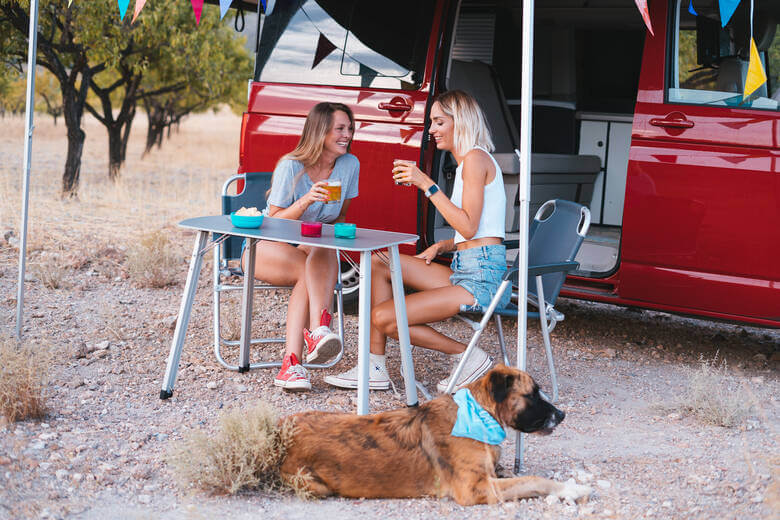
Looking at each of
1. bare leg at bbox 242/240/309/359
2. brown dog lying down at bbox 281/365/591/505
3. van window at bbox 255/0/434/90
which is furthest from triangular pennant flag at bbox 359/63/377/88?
brown dog lying down at bbox 281/365/591/505

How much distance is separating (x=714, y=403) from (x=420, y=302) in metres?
1.41

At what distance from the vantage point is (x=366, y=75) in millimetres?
4969

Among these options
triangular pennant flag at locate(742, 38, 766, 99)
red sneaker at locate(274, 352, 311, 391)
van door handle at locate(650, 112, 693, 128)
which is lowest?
red sneaker at locate(274, 352, 311, 391)

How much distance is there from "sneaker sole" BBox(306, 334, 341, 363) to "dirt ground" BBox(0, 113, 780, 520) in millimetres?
232

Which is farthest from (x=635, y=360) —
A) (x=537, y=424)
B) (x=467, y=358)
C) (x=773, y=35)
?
(x=537, y=424)

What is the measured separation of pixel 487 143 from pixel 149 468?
203 cm

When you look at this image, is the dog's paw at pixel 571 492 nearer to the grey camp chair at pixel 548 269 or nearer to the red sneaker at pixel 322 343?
the grey camp chair at pixel 548 269

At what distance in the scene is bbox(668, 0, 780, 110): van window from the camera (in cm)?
420

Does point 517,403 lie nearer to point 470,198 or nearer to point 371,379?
point 470,198

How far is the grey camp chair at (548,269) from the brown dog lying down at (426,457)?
2.43 ft

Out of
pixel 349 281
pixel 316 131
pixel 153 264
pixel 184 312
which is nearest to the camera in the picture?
pixel 184 312

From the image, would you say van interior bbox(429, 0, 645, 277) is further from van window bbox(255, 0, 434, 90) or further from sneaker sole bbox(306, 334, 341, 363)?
sneaker sole bbox(306, 334, 341, 363)

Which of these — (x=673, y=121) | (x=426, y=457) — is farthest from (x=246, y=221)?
(x=673, y=121)

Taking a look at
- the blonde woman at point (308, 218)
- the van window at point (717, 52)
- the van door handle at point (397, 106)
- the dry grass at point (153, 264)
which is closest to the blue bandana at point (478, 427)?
the blonde woman at point (308, 218)
